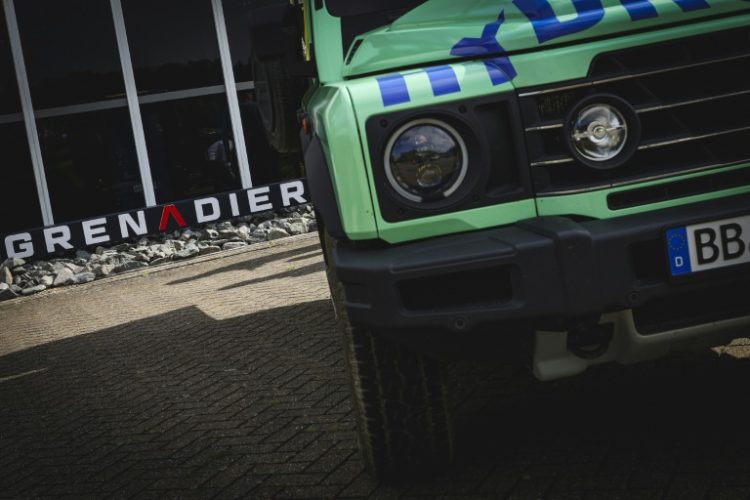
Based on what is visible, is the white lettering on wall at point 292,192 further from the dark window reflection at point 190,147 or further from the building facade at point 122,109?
the dark window reflection at point 190,147

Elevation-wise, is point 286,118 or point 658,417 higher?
point 286,118

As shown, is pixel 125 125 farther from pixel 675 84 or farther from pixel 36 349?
pixel 675 84

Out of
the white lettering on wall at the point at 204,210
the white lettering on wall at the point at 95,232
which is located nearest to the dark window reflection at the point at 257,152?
the white lettering on wall at the point at 204,210

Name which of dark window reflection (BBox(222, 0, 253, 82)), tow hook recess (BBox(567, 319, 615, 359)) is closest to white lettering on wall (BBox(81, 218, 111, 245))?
dark window reflection (BBox(222, 0, 253, 82))

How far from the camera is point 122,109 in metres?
14.1

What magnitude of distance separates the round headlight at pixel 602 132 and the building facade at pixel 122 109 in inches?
471

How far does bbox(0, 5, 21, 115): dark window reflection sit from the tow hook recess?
1292 centimetres

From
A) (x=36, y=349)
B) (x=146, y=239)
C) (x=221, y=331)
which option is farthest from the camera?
Answer: (x=146, y=239)

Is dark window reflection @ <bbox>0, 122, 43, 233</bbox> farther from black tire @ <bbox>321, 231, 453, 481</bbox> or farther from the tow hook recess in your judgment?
the tow hook recess

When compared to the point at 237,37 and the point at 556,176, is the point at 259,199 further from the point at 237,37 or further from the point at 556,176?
the point at 556,176

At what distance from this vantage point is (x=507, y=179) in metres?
2.58

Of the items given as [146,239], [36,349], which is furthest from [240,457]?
[146,239]

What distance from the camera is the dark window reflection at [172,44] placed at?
14203 millimetres

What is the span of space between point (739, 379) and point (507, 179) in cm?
181
